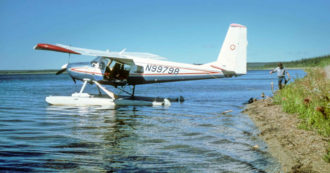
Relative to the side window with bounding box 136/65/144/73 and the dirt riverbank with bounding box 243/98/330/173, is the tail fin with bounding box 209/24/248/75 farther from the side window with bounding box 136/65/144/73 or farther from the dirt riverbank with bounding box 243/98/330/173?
the dirt riverbank with bounding box 243/98/330/173

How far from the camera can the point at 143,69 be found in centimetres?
1412

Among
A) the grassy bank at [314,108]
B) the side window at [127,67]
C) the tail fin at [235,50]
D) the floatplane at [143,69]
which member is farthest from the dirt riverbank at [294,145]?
the side window at [127,67]

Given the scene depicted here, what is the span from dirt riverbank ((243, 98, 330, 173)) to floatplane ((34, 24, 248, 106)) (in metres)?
5.48

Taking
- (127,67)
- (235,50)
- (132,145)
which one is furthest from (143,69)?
(132,145)

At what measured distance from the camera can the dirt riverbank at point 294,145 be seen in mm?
4539

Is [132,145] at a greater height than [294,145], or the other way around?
[294,145]

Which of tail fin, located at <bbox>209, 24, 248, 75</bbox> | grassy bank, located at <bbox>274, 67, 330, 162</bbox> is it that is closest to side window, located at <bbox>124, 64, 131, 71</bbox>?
tail fin, located at <bbox>209, 24, 248, 75</bbox>

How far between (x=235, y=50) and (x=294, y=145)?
797 cm

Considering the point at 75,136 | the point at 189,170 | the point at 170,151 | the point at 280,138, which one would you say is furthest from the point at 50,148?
the point at 280,138

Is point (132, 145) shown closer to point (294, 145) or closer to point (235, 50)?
point (294, 145)

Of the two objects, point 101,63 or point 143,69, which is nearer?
point 143,69

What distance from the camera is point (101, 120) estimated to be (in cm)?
973

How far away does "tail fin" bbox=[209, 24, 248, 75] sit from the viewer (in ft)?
42.6

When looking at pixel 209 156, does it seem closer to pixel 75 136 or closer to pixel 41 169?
pixel 41 169
